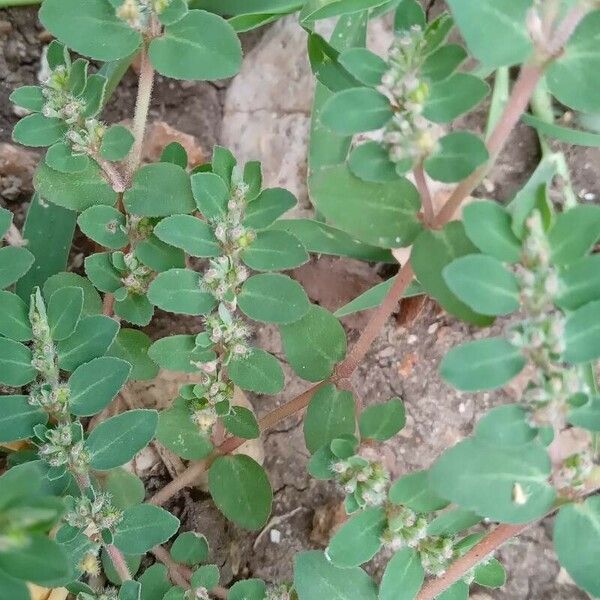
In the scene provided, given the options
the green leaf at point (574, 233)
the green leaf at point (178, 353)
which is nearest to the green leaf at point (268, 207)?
the green leaf at point (178, 353)

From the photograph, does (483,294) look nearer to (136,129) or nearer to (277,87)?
(136,129)

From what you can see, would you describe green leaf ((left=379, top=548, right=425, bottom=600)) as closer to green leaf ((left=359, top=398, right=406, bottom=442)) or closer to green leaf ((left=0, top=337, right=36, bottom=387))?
green leaf ((left=359, top=398, right=406, bottom=442))

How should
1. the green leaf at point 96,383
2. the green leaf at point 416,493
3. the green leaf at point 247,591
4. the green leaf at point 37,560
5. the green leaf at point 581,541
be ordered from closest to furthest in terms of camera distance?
the green leaf at point 37,560
the green leaf at point 581,541
the green leaf at point 416,493
the green leaf at point 96,383
the green leaf at point 247,591

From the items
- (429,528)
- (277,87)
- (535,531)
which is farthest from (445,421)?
(277,87)

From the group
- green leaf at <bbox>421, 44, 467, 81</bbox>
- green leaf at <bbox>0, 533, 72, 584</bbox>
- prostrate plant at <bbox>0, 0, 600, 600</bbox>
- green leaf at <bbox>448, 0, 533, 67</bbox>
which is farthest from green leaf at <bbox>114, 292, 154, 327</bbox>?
green leaf at <bbox>448, 0, 533, 67</bbox>

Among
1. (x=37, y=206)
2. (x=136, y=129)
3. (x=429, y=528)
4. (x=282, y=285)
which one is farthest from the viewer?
(x=37, y=206)

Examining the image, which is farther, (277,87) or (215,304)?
(277,87)

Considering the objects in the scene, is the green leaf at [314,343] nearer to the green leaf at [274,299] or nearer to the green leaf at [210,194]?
the green leaf at [274,299]
